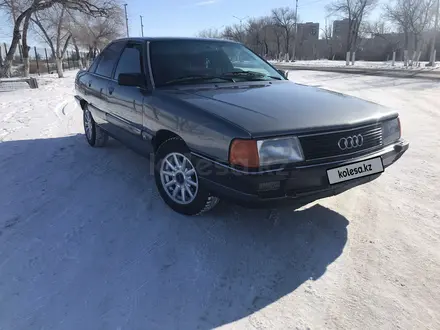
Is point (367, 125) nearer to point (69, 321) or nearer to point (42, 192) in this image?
point (69, 321)

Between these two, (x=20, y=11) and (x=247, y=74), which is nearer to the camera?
(x=247, y=74)

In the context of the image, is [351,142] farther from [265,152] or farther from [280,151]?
[265,152]

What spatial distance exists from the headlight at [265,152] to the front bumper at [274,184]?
0.07 metres

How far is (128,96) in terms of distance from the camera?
149 inches

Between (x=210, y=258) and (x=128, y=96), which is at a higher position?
(x=128, y=96)

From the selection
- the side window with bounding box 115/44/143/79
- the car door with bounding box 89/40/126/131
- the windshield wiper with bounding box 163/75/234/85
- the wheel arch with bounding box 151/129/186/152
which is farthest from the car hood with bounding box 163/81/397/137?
the car door with bounding box 89/40/126/131

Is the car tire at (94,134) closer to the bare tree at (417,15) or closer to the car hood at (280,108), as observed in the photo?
the car hood at (280,108)

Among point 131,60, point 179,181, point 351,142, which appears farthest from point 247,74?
point 351,142

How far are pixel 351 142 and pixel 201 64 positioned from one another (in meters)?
1.79

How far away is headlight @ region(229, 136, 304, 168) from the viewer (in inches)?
95.3

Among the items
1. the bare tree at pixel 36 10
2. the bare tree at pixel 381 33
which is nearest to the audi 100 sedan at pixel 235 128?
the bare tree at pixel 36 10

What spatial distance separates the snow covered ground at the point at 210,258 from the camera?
6.91ft

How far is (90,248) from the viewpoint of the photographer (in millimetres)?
2732

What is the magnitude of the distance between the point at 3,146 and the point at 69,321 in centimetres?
423
